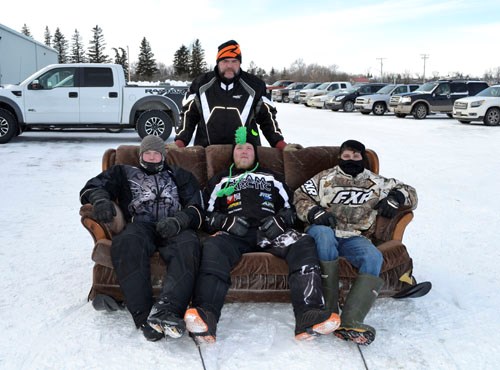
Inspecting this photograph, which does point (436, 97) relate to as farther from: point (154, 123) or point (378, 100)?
point (154, 123)

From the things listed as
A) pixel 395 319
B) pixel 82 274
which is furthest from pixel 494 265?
pixel 82 274

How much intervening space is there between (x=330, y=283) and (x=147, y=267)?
1203mm

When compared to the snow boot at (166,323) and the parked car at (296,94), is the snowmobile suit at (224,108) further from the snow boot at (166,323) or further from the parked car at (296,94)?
the parked car at (296,94)

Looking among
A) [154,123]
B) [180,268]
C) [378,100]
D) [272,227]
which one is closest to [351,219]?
[272,227]

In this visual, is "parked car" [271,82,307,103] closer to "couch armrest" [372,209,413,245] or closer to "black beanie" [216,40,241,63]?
"black beanie" [216,40,241,63]

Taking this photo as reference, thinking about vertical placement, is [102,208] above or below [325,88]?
below

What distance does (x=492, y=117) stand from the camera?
17.8 meters

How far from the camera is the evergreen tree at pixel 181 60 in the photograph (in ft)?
236

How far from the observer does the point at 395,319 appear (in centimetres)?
336

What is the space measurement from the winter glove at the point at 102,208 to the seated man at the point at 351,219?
1.41m

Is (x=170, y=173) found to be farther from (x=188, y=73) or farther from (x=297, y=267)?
(x=188, y=73)

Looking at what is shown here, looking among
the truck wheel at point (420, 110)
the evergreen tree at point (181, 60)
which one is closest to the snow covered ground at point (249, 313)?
the truck wheel at point (420, 110)

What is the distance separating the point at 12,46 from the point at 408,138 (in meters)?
20.2

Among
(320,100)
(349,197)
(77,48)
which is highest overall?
(77,48)
